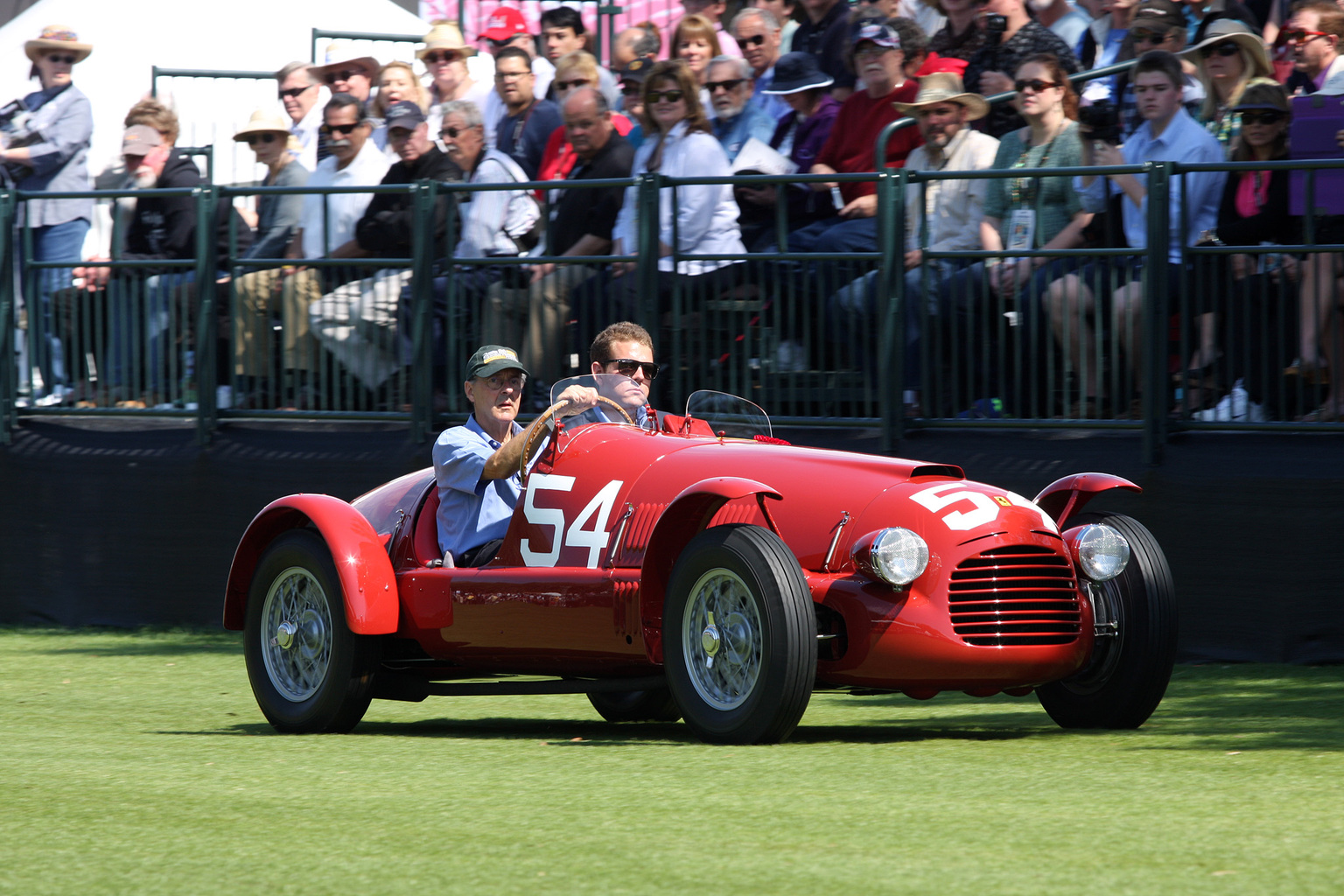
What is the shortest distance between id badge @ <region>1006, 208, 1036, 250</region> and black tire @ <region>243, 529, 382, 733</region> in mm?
3892

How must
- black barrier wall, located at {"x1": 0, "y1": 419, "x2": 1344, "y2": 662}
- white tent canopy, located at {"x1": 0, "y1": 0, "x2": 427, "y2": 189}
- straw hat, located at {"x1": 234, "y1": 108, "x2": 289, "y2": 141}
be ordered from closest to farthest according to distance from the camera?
black barrier wall, located at {"x1": 0, "y1": 419, "x2": 1344, "y2": 662}, straw hat, located at {"x1": 234, "y1": 108, "x2": 289, "y2": 141}, white tent canopy, located at {"x1": 0, "y1": 0, "x2": 427, "y2": 189}

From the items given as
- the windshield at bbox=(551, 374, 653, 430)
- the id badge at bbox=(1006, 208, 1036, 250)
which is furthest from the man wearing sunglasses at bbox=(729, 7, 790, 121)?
the windshield at bbox=(551, 374, 653, 430)

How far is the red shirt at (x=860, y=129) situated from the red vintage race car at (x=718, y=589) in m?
3.52

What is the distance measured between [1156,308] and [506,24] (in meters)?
7.17

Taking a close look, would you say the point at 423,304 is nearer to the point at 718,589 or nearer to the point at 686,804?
the point at 718,589

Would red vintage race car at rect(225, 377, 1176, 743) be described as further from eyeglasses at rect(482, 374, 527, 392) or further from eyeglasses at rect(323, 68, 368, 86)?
eyeglasses at rect(323, 68, 368, 86)

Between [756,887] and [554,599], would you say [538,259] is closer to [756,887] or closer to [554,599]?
[554,599]

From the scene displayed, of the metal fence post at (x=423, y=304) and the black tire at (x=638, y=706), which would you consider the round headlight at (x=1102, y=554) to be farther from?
the metal fence post at (x=423, y=304)

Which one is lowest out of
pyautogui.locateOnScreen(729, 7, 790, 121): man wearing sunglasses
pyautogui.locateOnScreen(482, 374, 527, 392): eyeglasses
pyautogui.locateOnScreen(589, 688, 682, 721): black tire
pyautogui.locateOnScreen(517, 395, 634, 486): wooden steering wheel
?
pyautogui.locateOnScreen(589, 688, 682, 721): black tire

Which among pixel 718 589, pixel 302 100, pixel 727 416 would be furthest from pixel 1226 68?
pixel 302 100

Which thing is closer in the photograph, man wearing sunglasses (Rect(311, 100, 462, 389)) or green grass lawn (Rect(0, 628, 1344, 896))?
green grass lawn (Rect(0, 628, 1344, 896))

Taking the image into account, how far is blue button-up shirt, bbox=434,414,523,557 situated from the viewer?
23.0ft

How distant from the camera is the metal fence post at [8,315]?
12.1 meters

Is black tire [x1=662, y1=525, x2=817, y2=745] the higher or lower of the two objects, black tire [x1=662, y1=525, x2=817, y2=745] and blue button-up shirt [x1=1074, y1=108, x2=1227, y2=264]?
the lower
